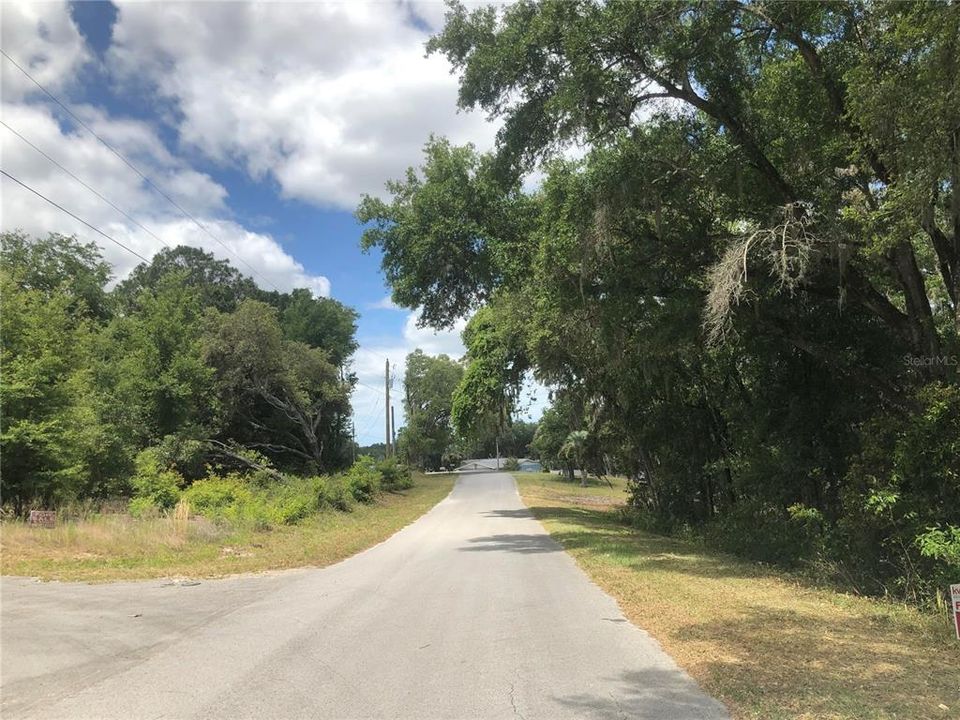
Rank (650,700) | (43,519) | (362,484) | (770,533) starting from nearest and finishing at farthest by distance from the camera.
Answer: (650,700) → (770,533) → (43,519) → (362,484)

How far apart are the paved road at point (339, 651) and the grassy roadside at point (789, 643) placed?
39cm

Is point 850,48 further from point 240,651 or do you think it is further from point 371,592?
point 240,651

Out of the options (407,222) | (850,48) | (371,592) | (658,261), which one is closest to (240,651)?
(371,592)

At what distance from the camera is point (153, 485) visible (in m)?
23.4

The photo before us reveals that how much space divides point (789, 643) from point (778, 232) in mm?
6492

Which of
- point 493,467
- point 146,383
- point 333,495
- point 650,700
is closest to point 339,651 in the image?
point 650,700

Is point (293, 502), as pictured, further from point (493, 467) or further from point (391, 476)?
point (493, 467)

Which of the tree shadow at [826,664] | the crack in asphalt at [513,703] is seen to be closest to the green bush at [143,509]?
the crack in asphalt at [513,703]

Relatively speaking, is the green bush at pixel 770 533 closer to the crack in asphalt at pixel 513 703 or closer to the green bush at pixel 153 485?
the crack in asphalt at pixel 513 703

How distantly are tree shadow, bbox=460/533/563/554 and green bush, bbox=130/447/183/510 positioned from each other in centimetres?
1063

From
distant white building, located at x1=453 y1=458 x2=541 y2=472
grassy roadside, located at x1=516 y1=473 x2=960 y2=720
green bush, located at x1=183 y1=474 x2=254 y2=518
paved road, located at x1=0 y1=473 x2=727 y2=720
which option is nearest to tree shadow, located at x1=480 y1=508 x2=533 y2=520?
green bush, located at x1=183 y1=474 x2=254 y2=518

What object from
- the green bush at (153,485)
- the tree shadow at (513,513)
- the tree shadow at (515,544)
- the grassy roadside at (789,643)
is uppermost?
the green bush at (153,485)

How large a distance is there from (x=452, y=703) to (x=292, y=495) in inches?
859

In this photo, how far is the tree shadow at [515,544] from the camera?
1585cm
